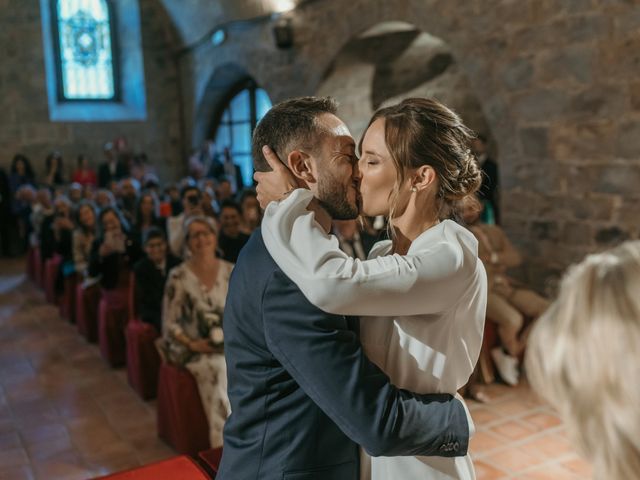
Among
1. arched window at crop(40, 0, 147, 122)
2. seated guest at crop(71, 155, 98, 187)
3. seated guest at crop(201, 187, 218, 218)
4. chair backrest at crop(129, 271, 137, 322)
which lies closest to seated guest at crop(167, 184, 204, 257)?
seated guest at crop(201, 187, 218, 218)

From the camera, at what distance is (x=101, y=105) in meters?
13.7

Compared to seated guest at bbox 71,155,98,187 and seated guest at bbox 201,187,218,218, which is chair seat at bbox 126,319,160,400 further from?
seated guest at bbox 71,155,98,187

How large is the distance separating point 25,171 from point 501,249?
9.88m

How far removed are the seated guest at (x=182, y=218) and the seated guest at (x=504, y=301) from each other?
2322 millimetres

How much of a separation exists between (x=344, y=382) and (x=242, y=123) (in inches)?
458

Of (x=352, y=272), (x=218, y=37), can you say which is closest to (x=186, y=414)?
(x=352, y=272)

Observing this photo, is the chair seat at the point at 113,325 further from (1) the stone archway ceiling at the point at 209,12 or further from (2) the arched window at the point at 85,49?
(2) the arched window at the point at 85,49

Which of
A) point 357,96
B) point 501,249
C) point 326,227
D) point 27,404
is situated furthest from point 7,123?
point 326,227

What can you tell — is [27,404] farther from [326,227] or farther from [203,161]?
[203,161]

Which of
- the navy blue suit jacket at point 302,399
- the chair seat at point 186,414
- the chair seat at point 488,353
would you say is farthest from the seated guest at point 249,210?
the navy blue suit jacket at point 302,399

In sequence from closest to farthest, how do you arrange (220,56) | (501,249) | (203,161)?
1. (501,249)
2. (220,56)
3. (203,161)

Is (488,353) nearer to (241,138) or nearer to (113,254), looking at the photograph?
(113,254)

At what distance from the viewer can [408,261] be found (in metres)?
1.24

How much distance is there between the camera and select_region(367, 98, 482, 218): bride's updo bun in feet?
4.53
